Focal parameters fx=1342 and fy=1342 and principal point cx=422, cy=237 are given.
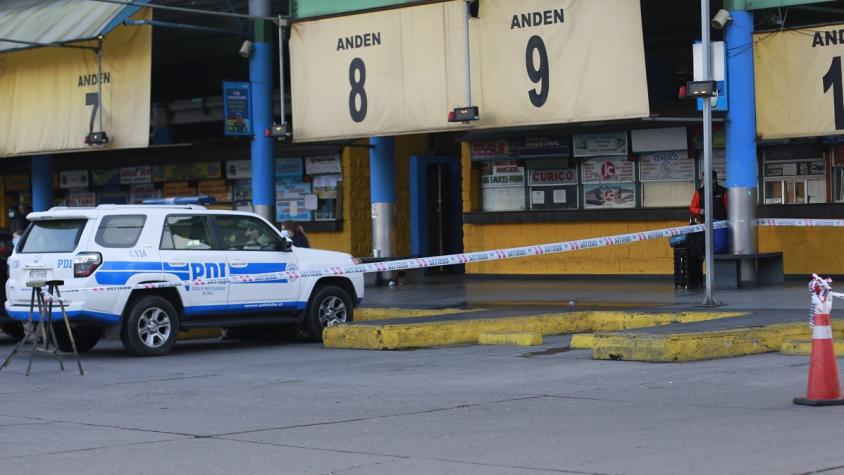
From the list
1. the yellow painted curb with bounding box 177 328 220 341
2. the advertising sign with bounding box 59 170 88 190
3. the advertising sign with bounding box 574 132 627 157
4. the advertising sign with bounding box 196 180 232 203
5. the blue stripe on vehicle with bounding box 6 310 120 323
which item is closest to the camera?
the blue stripe on vehicle with bounding box 6 310 120 323

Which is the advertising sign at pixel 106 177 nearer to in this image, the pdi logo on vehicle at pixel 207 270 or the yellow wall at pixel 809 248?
the yellow wall at pixel 809 248

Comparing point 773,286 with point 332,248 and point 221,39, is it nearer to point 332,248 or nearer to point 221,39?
point 332,248

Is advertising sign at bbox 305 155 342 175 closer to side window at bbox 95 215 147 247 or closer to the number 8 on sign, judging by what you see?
the number 8 on sign

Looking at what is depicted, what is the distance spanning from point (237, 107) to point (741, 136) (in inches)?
407

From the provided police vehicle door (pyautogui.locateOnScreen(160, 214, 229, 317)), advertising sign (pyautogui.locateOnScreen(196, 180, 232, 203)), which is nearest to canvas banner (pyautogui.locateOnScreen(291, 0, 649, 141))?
police vehicle door (pyautogui.locateOnScreen(160, 214, 229, 317))

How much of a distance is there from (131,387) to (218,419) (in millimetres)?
2771

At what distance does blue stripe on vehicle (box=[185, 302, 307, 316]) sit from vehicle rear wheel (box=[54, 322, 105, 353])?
136cm

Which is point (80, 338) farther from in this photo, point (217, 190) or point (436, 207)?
point (217, 190)

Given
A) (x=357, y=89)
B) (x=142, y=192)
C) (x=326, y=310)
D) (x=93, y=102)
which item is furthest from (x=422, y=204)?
(x=326, y=310)


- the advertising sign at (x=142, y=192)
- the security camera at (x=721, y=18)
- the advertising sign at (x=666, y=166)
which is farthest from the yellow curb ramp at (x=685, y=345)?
the advertising sign at (x=142, y=192)

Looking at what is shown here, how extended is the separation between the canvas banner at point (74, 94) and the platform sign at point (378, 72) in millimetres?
3716

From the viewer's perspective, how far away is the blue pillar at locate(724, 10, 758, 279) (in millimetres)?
21109

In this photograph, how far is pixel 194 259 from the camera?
1656 centimetres

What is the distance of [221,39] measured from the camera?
1224 inches
